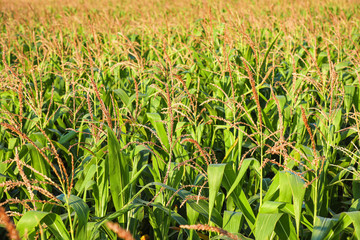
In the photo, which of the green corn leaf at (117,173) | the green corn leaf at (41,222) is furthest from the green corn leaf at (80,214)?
the green corn leaf at (117,173)

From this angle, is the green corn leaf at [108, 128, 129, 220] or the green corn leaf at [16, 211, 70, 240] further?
the green corn leaf at [108, 128, 129, 220]

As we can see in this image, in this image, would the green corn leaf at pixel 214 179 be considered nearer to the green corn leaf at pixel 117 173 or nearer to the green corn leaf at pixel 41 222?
the green corn leaf at pixel 117 173

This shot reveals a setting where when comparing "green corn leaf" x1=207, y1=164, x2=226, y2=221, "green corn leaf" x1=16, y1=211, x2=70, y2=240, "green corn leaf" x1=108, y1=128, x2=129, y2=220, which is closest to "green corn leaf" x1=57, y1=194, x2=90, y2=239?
"green corn leaf" x1=16, y1=211, x2=70, y2=240

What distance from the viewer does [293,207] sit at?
152 cm

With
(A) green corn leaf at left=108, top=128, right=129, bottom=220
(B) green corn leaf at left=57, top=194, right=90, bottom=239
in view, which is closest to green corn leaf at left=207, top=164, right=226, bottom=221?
(A) green corn leaf at left=108, top=128, right=129, bottom=220

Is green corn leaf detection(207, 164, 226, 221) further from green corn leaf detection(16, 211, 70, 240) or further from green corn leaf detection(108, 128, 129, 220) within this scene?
green corn leaf detection(16, 211, 70, 240)

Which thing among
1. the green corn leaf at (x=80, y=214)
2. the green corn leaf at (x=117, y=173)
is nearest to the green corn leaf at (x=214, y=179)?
the green corn leaf at (x=117, y=173)

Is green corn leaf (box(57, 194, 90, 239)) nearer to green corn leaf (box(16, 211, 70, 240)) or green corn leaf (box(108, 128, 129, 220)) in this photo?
green corn leaf (box(16, 211, 70, 240))

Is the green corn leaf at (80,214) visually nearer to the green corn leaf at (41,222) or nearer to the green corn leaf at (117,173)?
the green corn leaf at (41,222)

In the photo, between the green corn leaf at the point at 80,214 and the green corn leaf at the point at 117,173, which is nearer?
the green corn leaf at the point at 80,214

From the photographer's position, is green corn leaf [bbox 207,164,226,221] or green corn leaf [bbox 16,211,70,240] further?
green corn leaf [bbox 207,164,226,221]

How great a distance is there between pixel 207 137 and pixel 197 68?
1644mm

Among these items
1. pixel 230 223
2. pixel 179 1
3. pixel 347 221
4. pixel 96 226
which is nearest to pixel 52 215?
pixel 96 226

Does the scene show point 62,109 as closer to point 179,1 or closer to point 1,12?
point 1,12
